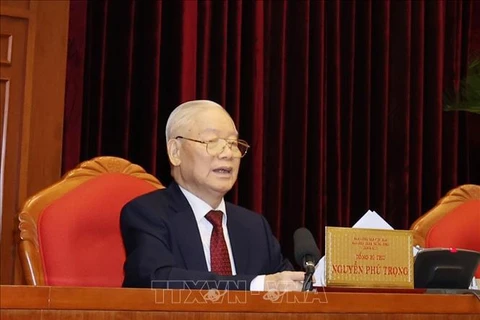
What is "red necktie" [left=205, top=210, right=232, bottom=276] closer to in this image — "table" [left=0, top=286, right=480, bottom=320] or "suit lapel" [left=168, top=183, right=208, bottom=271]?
"suit lapel" [left=168, top=183, right=208, bottom=271]

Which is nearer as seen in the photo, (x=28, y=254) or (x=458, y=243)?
(x=28, y=254)

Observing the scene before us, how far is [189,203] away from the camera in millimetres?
2525

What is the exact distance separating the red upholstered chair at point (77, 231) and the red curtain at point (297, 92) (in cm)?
131

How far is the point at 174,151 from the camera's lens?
259cm

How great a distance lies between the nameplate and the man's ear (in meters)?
0.80

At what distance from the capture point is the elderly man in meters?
2.35

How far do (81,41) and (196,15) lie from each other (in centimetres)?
59

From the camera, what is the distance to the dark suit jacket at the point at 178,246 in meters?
2.06

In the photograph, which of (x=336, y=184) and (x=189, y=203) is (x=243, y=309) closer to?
(x=189, y=203)

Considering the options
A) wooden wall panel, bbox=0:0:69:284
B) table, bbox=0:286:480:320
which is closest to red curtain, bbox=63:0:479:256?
wooden wall panel, bbox=0:0:69:284

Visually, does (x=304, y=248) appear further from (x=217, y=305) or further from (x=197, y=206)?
(x=197, y=206)

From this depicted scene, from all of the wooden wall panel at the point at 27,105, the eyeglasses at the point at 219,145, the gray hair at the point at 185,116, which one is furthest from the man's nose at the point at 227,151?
the wooden wall panel at the point at 27,105

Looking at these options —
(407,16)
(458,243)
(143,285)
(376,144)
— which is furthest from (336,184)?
(143,285)

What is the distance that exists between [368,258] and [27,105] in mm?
2089
